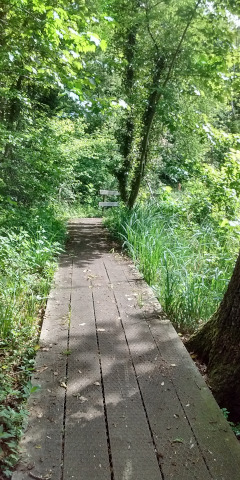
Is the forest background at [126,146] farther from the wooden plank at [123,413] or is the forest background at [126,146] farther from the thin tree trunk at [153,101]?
the wooden plank at [123,413]

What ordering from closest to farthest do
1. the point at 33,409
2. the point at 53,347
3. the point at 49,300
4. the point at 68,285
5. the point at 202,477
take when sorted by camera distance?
1. the point at 202,477
2. the point at 33,409
3. the point at 53,347
4. the point at 49,300
5. the point at 68,285

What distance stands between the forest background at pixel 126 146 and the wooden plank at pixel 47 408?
0.08 meters

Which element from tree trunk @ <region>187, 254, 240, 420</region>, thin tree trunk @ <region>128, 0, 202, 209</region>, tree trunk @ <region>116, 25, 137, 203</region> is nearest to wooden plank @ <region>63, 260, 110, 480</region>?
tree trunk @ <region>187, 254, 240, 420</region>

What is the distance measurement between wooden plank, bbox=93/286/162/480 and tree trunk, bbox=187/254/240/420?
0.62 metres

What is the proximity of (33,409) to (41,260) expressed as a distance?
9.12ft

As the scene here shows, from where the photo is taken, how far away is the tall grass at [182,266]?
3637 millimetres

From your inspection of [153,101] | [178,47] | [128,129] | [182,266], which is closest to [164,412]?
[182,266]

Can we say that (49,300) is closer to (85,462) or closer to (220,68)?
(85,462)

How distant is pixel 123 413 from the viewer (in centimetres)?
216

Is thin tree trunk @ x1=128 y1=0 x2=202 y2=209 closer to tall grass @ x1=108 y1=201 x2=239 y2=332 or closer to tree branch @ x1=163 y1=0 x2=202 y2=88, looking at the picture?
tree branch @ x1=163 y1=0 x2=202 y2=88

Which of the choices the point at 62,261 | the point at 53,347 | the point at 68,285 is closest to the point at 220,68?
the point at 62,261

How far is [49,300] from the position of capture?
3.86m

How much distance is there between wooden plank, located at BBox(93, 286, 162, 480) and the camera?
5.84 ft

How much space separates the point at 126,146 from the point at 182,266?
7809 millimetres
